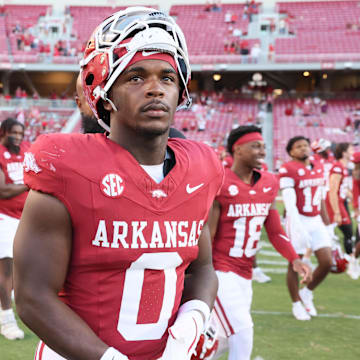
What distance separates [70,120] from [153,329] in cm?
2410

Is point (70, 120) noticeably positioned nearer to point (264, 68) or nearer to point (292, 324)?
point (264, 68)

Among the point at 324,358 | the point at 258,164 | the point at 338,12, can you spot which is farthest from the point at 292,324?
the point at 338,12

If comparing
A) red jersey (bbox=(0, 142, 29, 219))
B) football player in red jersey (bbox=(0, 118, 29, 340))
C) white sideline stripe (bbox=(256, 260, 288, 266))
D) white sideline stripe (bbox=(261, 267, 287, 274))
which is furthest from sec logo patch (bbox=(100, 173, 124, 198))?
white sideline stripe (bbox=(256, 260, 288, 266))

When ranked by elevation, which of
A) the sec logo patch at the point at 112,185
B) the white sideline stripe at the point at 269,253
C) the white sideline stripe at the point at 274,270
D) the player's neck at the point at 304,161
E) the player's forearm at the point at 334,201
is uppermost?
the sec logo patch at the point at 112,185

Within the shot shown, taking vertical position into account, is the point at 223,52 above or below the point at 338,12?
below

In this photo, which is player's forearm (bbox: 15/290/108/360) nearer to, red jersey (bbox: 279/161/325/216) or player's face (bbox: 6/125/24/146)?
player's face (bbox: 6/125/24/146)

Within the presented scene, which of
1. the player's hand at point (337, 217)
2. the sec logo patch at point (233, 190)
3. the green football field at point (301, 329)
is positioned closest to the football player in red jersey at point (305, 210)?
the green football field at point (301, 329)

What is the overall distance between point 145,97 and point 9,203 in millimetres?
3779

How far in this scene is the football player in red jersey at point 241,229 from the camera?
3.94 meters

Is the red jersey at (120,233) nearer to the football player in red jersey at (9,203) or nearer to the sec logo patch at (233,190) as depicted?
the sec logo patch at (233,190)

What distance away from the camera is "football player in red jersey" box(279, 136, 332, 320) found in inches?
245

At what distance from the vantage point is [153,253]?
1727 mm

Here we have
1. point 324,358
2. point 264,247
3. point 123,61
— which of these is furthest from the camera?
point 264,247

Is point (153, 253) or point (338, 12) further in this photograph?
point (338, 12)
